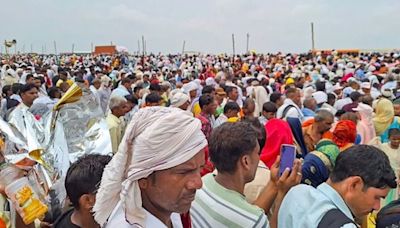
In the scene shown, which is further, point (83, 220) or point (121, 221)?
point (83, 220)

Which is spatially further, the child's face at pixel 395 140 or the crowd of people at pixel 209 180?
the child's face at pixel 395 140

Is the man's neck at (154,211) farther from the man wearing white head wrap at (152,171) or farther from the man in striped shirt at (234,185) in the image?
the man in striped shirt at (234,185)

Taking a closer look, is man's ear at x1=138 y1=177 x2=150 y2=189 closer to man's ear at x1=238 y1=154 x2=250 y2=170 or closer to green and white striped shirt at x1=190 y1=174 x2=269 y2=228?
green and white striped shirt at x1=190 y1=174 x2=269 y2=228

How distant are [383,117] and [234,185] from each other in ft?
14.5

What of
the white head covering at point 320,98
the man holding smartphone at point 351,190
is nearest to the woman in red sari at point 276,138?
the man holding smartphone at point 351,190

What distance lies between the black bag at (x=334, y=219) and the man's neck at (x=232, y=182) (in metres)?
0.53

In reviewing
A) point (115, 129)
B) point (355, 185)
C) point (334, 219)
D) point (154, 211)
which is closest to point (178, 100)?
point (115, 129)

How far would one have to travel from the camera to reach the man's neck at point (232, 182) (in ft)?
8.59

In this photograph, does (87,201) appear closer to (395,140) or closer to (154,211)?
(154,211)

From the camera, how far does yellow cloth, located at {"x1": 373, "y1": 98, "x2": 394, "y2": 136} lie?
20.9 feet

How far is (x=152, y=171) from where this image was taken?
1.67 metres

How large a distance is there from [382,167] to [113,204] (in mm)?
1374

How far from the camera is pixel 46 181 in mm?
2668

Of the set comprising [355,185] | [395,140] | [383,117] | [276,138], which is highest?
[355,185]
